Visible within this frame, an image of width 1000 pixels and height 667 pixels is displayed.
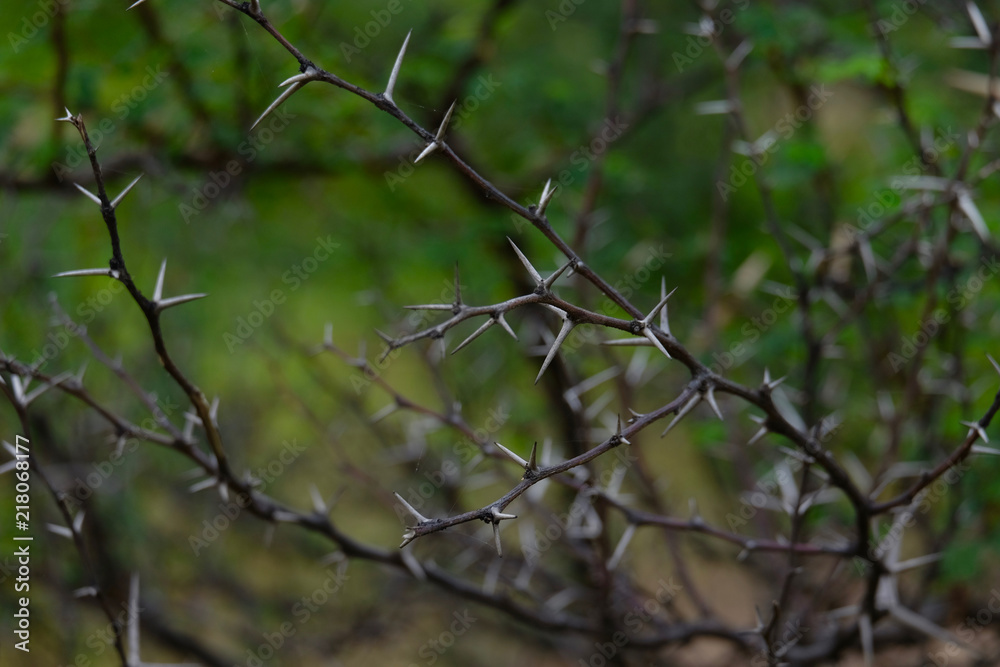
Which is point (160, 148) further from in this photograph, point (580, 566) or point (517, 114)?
point (580, 566)

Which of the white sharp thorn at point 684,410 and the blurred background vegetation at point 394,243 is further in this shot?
the blurred background vegetation at point 394,243

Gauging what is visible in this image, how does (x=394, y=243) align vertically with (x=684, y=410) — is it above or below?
below

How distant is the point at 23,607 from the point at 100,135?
81.6 inches

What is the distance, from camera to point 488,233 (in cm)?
358

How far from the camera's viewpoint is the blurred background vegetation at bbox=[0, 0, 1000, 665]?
323 centimetres

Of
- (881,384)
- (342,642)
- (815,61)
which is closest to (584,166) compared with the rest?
(815,61)

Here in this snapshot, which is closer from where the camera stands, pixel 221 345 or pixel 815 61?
pixel 815 61

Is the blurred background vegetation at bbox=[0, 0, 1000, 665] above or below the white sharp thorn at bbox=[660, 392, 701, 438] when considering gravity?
below

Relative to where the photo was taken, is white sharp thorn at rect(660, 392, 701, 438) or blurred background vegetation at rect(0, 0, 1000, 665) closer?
white sharp thorn at rect(660, 392, 701, 438)

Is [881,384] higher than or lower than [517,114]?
lower

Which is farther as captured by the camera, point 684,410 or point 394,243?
point 394,243

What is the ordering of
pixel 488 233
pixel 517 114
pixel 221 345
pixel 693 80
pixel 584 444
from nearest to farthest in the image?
pixel 584 444
pixel 488 233
pixel 517 114
pixel 693 80
pixel 221 345

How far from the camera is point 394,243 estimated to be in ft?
14.1

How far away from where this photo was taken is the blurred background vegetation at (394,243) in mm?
3234
